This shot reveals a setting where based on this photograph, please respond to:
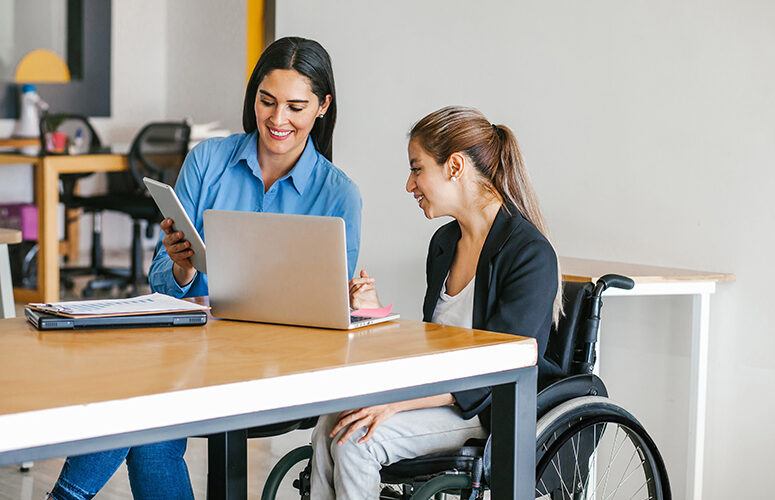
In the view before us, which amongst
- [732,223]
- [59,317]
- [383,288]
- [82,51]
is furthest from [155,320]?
[82,51]

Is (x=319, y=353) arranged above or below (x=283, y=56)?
below

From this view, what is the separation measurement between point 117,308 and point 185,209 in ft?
1.99

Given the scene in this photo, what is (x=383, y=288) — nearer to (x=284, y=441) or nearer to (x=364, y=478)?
(x=284, y=441)

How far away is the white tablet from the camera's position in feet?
6.62

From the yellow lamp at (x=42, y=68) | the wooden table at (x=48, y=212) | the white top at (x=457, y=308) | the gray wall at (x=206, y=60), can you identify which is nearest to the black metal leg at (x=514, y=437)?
the white top at (x=457, y=308)

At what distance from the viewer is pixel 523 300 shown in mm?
2080

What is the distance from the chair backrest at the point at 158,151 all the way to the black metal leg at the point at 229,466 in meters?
4.54

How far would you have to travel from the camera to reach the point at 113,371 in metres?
1.49

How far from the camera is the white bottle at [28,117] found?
6836 mm

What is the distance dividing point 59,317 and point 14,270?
16.4ft

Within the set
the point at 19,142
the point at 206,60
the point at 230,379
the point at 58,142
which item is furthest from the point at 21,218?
the point at 230,379

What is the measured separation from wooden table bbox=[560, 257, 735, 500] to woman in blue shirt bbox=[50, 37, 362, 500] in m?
0.61

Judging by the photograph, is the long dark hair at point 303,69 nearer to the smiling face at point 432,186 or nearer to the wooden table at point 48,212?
the smiling face at point 432,186

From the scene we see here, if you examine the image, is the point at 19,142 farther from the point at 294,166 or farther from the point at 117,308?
the point at 117,308
